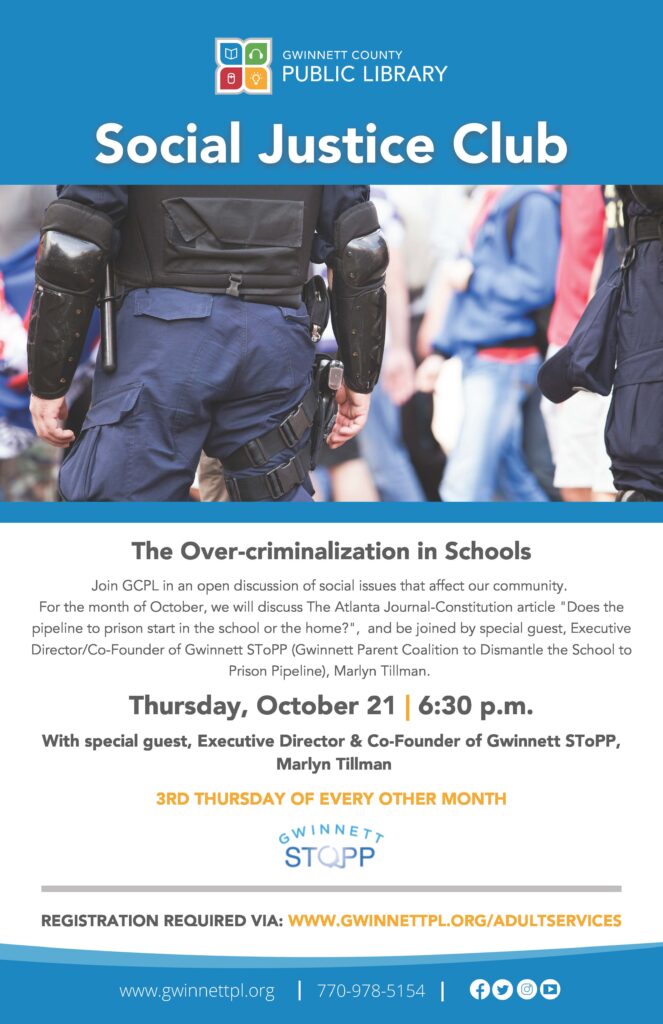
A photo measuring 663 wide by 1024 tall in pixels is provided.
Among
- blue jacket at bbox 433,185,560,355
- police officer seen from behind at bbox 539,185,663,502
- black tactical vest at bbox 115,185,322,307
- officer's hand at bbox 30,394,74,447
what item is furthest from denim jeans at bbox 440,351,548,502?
officer's hand at bbox 30,394,74,447

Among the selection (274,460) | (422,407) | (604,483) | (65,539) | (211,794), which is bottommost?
(211,794)

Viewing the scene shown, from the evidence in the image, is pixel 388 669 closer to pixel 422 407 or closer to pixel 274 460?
pixel 274 460

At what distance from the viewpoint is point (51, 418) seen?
3.48 metres

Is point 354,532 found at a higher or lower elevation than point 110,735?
higher

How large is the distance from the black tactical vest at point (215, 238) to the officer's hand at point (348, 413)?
1.38 ft

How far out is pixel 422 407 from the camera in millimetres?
5867

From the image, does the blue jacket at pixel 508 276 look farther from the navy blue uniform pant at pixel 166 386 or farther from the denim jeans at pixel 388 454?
the navy blue uniform pant at pixel 166 386

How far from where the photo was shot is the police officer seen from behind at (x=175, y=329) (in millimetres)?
3332

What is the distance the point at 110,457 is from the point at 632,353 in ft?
4.45

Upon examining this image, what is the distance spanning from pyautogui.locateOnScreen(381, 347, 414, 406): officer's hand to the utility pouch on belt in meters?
2.18

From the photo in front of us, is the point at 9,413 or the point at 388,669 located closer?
the point at 388,669
